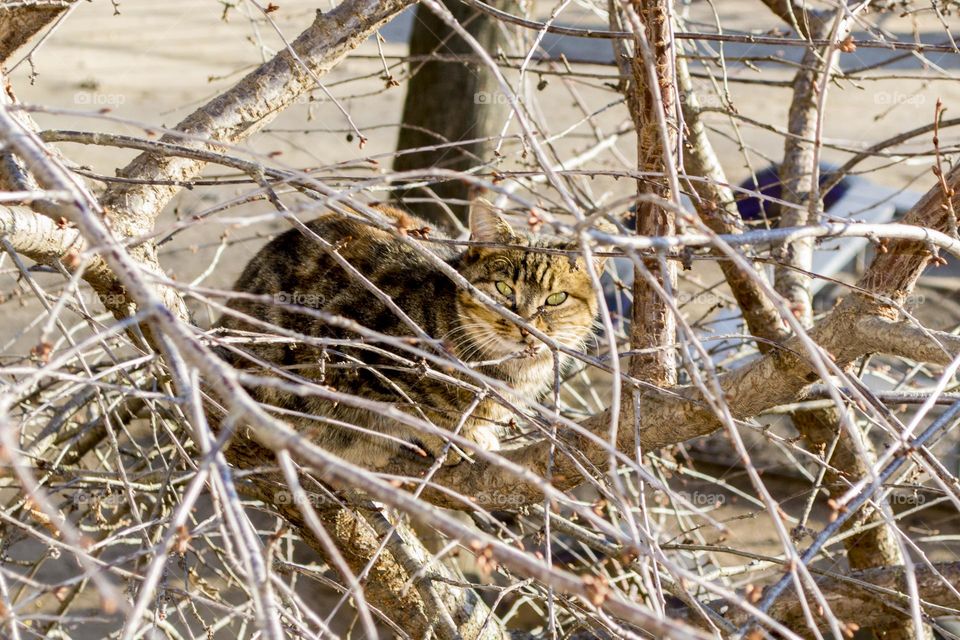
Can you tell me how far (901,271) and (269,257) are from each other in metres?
2.09

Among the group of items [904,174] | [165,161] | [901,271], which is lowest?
[904,174]

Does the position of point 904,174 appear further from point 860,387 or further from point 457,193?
point 860,387

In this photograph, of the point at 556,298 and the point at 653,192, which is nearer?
the point at 653,192

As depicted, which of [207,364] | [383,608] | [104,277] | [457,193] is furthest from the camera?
[457,193]

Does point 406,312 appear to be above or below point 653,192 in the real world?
below

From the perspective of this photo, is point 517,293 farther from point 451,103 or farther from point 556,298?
point 451,103

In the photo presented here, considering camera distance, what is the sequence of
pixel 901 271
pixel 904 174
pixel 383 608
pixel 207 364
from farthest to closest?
1. pixel 904 174
2. pixel 383 608
3. pixel 901 271
4. pixel 207 364

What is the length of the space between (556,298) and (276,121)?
234 inches

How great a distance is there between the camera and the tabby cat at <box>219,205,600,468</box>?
3062 millimetres

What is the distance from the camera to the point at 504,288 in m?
3.37

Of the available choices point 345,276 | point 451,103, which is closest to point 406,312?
point 345,276

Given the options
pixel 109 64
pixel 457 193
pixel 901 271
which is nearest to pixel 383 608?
pixel 901 271

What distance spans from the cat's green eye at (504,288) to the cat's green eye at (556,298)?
0.14 m

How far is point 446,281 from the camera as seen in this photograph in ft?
11.0
